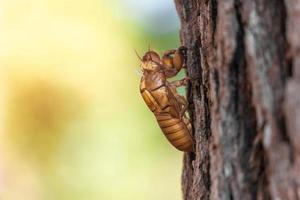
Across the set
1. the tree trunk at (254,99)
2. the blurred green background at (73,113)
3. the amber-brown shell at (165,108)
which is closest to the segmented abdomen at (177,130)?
the amber-brown shell at (165,108)

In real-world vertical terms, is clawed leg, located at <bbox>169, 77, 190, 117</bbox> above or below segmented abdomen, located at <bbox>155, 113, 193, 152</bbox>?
above

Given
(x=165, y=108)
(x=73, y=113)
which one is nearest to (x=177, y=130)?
(x=165, y=108)

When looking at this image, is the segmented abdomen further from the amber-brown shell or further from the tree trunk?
the tree trunk

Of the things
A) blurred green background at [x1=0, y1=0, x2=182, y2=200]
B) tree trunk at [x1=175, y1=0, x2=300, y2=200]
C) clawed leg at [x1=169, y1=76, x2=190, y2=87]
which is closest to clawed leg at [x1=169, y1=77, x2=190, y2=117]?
clawed leg at [x1=169, y1=76, x2=190, y2=87]

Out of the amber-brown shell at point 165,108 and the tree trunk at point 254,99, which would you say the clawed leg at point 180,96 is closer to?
the amber-brown shell at point 165,108

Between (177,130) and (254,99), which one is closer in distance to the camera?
(254,99)

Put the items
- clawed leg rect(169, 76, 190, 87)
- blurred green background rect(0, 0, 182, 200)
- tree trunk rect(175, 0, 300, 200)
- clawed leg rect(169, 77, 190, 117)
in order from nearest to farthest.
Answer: tree trunk rect(175, 0, 300, 200) → clawed leg rect(169, 76, 190, 87) → clawed leg rect(169, 77, 190, 117) → blurred green background rect(0, 0, 182, 200)

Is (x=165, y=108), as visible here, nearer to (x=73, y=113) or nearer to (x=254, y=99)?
(x=254, y=99)
